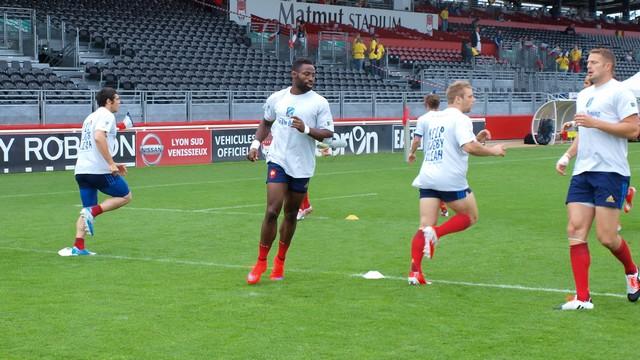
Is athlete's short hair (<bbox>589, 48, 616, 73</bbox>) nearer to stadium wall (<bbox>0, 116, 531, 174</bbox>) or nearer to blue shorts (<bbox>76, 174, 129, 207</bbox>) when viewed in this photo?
blue shorts (<bbox>76, 174, 129, 207</bbox>)

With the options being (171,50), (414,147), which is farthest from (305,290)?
(171,50)

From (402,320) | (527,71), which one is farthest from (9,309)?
(527,71)

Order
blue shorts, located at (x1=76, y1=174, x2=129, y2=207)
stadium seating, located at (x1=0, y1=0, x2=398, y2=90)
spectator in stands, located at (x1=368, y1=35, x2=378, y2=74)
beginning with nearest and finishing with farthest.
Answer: blue shorts, located at (x1=76, y1=174, x2=129, y2=207)
stadium seating, located at (x1=0, y1=0, x2=398, y2=90)
spectator in stands, located at (x1=368, y1=35, x2=378, y2=74)

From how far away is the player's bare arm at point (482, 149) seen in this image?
864cm

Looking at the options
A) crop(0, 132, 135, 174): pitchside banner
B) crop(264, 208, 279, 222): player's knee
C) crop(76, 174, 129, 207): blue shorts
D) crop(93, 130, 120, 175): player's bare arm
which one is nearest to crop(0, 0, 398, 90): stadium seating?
crop(0, 132, 135, 174): pitchside banner

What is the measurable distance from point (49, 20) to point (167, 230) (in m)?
22.6

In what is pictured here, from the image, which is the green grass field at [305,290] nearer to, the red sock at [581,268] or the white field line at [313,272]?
the white field line at [313,272]

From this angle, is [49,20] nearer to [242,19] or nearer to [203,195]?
[242,19]

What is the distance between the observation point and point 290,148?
9633 mm

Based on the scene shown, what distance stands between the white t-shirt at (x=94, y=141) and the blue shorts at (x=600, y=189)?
5541 millimetres

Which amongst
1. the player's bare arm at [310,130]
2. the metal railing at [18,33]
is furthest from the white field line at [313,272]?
the metal railing at [18,33]

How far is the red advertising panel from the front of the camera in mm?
27203

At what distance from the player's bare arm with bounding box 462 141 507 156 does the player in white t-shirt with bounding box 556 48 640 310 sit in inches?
29.4

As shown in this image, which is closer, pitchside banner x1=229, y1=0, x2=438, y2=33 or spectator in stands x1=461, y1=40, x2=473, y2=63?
pitchside banner x1=229, y1=0, x2=438, y2=33
